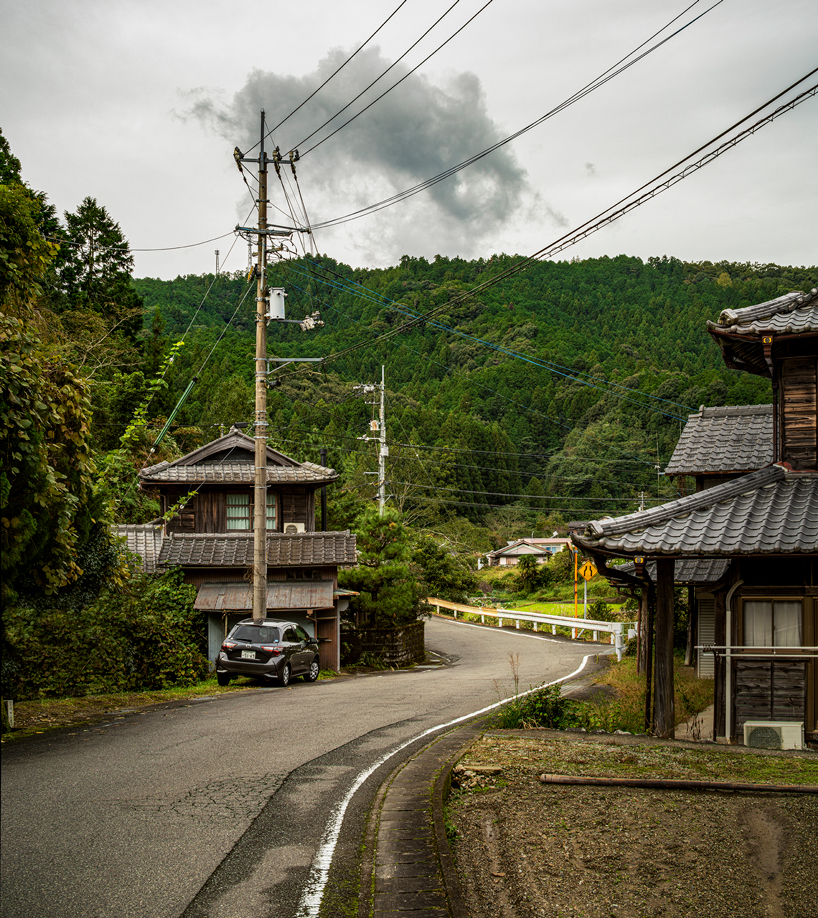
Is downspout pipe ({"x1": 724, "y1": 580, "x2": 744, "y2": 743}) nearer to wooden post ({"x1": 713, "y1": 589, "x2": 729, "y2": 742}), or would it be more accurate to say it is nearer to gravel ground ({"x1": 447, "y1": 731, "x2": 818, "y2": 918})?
wooden post ({"x1": 713, "y1": 589, "x2": 729, "y2": 742})

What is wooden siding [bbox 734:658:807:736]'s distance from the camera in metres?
10.6

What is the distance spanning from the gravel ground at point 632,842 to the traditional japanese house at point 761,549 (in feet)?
7.14

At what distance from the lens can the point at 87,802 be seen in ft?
17.8

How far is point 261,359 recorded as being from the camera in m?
18.9

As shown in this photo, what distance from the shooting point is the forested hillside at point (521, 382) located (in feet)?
210

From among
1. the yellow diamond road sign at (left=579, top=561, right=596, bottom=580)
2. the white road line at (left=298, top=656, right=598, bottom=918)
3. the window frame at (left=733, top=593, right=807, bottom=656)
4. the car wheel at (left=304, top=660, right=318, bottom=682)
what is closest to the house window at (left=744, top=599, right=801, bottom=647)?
the window frame at (left=733, top=593, right=807, bottom=656)

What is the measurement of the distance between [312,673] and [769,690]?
455 inches

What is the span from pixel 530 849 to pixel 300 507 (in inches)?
895

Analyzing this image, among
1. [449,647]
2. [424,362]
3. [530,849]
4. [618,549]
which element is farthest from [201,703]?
[424,362]

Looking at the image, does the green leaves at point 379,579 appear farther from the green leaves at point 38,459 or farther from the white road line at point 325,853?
the green leaves at point 38,459

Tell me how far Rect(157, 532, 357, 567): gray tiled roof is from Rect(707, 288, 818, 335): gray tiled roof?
50.0 feet

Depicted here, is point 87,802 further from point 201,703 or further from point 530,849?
point 201,703

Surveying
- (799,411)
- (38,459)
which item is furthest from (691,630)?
(38,459)

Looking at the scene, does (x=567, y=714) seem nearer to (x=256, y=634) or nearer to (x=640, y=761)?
(x=640, y=761)
